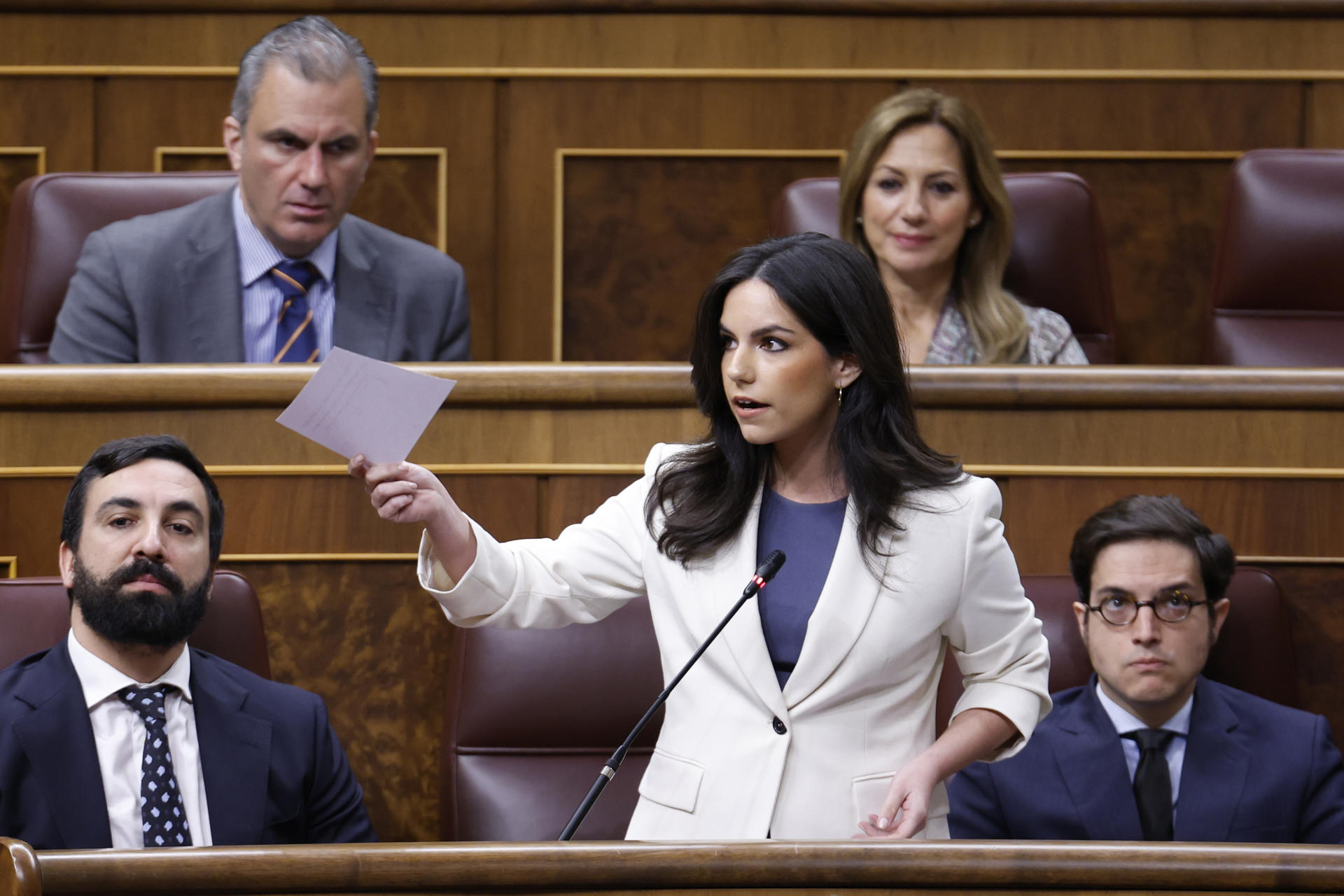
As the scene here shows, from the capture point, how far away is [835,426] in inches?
40.3

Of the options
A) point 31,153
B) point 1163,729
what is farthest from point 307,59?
point 1163,729

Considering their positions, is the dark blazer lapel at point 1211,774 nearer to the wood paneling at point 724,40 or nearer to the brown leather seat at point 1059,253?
the brown leather seat at point 1059,253

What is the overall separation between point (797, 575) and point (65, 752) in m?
0.51

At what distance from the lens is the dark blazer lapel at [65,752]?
1.06 metres

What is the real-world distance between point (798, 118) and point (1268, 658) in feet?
2.96

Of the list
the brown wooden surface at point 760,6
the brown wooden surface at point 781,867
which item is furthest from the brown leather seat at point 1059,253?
the brown wooden surface at point 781,867

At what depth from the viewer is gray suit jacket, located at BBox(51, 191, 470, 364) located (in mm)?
1511

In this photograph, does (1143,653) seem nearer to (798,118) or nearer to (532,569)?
(532,569)

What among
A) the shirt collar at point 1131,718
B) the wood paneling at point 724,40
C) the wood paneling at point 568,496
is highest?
the wood paneling at point 724,40

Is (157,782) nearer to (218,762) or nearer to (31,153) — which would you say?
(218,762)

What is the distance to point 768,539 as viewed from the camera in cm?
100

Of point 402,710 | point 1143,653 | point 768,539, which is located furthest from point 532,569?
point 1143,653

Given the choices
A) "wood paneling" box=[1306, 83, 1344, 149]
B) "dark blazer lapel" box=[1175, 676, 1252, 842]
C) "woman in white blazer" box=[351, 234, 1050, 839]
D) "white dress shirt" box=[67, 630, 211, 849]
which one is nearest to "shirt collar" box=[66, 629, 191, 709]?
"white dress shirt" box=[67, 630, 211, 849]

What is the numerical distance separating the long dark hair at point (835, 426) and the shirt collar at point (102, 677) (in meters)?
0.38
